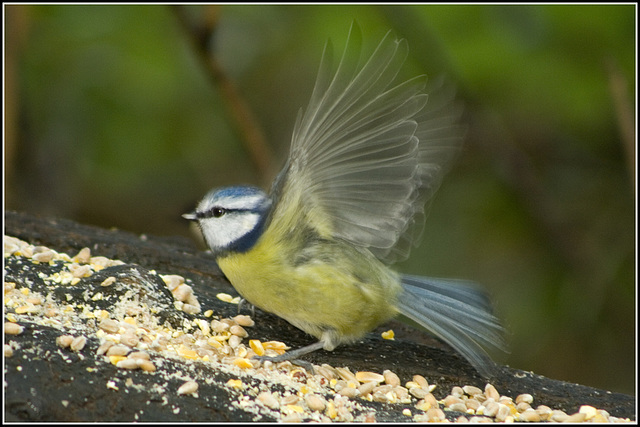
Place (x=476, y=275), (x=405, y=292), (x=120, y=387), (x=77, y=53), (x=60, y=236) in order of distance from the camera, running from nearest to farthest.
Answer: (x=120, y=387), (x=405, y=292), (x=60, y=236), (x=77, y=53), (x=476, y=275)

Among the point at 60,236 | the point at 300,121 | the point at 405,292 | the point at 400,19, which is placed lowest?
the point at 60,236

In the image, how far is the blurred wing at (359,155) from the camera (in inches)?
84.5

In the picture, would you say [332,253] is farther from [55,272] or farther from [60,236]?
[60,236]

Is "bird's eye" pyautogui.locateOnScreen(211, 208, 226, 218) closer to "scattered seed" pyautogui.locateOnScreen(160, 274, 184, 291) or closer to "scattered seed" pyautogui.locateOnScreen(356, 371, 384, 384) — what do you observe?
"scattered seed" pyautogui.locateOnScreen(160, 274, 184, 291)

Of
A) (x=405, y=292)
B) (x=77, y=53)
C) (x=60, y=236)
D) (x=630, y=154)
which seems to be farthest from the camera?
(x=77, y=53)

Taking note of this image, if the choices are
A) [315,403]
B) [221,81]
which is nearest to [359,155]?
[315,403]

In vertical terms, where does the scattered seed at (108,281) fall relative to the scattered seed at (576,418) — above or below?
below

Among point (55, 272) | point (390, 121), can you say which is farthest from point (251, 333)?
point (390, 121)

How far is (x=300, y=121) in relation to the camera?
2160 millimetres

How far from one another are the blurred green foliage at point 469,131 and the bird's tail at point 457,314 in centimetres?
157

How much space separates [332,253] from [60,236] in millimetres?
1093

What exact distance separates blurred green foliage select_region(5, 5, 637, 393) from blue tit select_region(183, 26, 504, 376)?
1604 millimetres

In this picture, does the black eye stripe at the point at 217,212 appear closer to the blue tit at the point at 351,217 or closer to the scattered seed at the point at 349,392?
the blue tit at the point at 351,217

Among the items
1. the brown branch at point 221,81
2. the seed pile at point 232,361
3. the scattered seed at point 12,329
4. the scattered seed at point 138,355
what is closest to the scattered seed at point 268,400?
→ the seed pile at point 232,361
